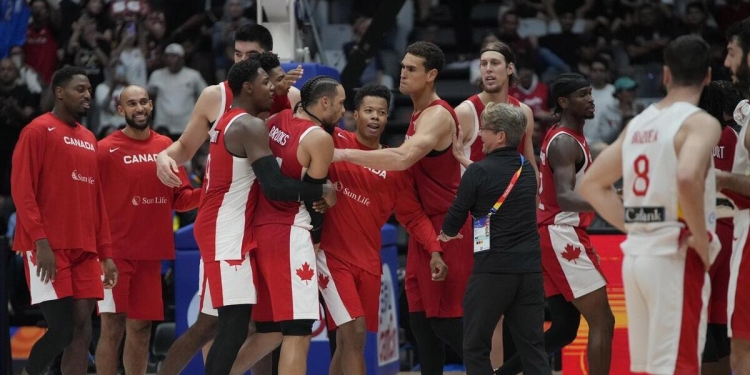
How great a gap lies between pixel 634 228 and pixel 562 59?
8.54 metres

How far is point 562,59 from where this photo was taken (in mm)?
13539

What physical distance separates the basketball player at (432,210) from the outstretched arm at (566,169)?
65cm

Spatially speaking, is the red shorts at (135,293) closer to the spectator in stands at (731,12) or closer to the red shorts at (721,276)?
the red shorts at (721,276)

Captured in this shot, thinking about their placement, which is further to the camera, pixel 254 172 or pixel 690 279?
pixel 254 172

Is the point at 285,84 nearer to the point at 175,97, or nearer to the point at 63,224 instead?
the point at 63,224

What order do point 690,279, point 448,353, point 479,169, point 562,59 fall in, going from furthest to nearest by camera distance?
1. point 562,59
2. point 448,353
3. point 479,169
4. point 690,279

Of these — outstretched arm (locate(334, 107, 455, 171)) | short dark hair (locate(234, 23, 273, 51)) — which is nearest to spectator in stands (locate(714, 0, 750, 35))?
outstretched arm (locate(334, 107, 455, 171))

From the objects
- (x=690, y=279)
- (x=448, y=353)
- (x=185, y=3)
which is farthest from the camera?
(x=185, y=3)

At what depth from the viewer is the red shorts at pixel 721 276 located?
671 centimetres

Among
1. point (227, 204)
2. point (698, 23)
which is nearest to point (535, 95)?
point (698, 23)

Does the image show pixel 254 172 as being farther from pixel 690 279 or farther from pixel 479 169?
pixel 690 279

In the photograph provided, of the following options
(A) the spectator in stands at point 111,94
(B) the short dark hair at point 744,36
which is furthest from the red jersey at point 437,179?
(A) the spectator in stands at point 111,94

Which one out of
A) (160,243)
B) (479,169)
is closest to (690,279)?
(479,169)

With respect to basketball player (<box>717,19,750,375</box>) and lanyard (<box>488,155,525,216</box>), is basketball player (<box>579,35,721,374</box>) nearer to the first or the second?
basketball player (<box>717,19,750,375</box>)
